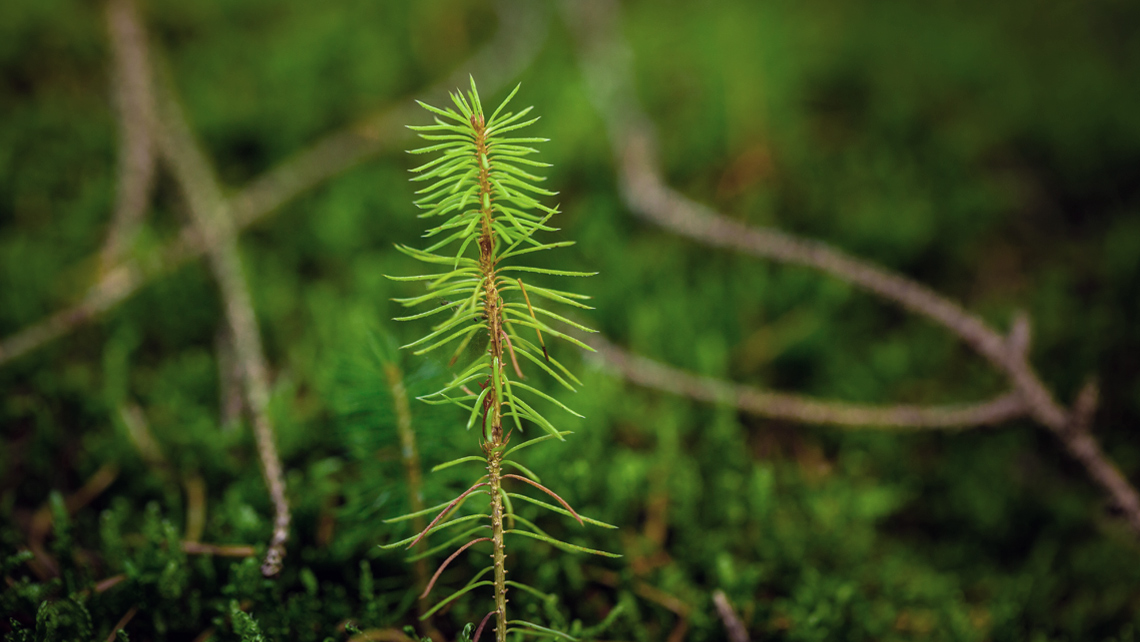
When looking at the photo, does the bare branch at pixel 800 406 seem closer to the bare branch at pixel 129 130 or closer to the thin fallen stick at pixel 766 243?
the thin fallen stick at pixel 766 243

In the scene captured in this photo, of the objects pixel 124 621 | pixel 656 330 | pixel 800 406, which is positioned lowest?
pixel 124 621

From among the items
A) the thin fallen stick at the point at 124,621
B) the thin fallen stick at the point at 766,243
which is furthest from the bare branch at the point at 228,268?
the thin fallen stick at the point at 766,243

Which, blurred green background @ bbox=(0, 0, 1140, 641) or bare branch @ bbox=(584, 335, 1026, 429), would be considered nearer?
blurred green background @ bbox=(0, 0, 1140, 641)

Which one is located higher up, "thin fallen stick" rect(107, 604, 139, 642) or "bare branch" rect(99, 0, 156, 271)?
"bare branch" rect(99, 0, 156, 271)

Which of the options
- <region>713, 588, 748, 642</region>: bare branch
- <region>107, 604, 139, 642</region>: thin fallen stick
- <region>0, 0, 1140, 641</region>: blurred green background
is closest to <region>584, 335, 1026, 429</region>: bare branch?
<region>0, 0, 1140, 641</region>: blurred green background

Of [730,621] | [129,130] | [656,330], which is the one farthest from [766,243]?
[129,130]

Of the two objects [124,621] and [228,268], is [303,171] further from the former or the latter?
[124,621]

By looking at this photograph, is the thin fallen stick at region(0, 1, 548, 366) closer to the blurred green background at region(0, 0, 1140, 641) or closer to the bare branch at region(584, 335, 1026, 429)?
the blurred green background at region(0, 0, 1140, 641)
